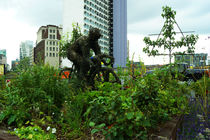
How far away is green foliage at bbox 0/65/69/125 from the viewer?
8.27ft

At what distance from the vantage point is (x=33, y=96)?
8.77 ft

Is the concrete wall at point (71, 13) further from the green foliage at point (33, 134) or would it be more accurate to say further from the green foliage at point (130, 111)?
the green foliage at point (130, 111)

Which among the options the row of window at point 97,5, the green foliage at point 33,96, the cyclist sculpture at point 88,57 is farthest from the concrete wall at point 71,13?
the green foliage at point 33,96

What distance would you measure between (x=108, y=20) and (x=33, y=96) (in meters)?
71.5

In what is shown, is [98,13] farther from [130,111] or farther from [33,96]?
[130,111]

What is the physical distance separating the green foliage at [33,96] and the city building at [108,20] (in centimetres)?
5915

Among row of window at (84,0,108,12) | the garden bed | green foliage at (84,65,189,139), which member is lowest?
the garden bed

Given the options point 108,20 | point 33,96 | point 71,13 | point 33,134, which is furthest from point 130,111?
point 108,20

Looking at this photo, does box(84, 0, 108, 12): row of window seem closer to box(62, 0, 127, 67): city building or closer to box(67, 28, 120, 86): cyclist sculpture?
box(62, 0, 127, 67): city building

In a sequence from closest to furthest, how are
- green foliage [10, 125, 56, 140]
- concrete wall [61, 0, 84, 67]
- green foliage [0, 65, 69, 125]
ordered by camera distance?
green foliage [10, 125, 56, 140], green foliage [0, 65, 69, 125], concrete wall [61, 0, 84, 67]

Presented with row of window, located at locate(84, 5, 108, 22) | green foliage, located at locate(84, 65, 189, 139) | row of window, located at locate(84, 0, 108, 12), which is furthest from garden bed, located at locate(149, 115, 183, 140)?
row of window, located at locate(84, 0, 108, 12)

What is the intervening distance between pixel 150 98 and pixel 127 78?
241 centimetres

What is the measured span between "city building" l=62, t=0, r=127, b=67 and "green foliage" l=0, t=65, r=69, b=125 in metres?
59.1

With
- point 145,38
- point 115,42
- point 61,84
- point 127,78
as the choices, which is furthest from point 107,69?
point 115,42
